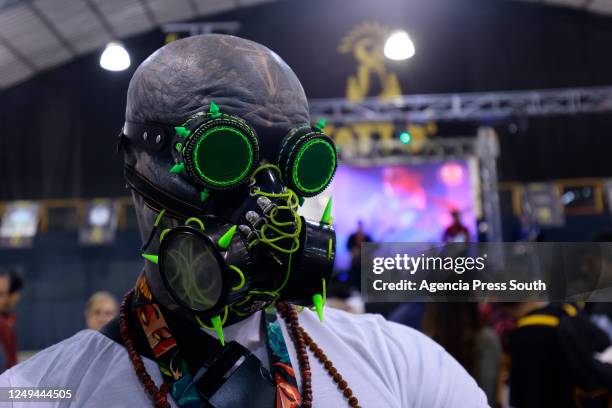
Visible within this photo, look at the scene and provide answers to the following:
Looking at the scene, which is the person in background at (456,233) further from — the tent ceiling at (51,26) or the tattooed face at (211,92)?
the tent ceiling at (51,26)

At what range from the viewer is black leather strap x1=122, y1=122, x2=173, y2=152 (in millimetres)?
868

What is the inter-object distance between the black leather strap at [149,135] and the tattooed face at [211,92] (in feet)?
0.03

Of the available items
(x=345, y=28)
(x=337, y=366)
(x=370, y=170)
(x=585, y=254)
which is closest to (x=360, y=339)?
(x=337, y=366)

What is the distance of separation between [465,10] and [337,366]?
31.5 feet

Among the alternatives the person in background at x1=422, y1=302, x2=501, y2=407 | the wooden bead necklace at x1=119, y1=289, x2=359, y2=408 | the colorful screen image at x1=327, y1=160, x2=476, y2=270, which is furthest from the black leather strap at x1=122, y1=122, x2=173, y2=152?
the colorful screen image at x1=327, y1=160, x2=476, y2=270

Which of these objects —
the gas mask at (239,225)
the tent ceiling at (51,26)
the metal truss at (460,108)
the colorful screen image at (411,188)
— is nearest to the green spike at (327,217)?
the gas mask at (239,225)

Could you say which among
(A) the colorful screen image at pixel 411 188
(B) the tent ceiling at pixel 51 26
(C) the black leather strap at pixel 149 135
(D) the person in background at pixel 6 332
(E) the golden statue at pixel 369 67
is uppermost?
(E) the golden statue at pixel 369 67

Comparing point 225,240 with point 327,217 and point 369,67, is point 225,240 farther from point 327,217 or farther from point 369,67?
point 369,67

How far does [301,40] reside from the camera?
28.5 feet

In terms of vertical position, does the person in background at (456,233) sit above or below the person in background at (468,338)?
above

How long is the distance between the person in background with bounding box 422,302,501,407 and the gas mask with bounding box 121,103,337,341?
2.99 feet

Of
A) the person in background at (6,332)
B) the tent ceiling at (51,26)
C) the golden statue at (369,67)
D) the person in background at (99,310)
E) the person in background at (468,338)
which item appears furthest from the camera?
the golden statue at (369,67)

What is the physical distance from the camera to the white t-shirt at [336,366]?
2.71 ft

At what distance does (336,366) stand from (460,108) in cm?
806
